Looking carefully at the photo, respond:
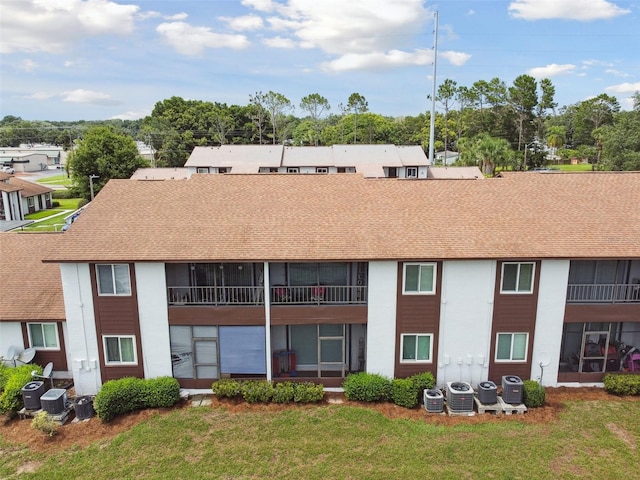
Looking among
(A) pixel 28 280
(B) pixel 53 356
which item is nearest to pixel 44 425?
(B) pixel 53 356

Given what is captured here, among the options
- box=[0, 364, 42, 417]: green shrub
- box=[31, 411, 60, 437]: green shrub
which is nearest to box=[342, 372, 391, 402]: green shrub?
box=[31, 411, 60, 437]: green shrub

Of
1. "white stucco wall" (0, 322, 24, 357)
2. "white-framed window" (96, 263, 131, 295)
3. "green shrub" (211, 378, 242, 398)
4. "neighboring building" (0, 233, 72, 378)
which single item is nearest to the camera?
"white-framed window" (96, 263, 131, 295)

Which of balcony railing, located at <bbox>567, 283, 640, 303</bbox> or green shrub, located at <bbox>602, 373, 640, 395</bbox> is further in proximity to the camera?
balcony railing, located at <bbox>567, 283, 640, 303</bbox>

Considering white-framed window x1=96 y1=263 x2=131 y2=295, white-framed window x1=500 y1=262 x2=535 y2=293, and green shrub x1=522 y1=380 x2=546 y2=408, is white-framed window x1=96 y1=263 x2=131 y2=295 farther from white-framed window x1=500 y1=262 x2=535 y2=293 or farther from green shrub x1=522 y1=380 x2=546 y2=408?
green shrub x1=522 y1=380 x2=546 y2=408

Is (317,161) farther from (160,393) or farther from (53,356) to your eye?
(160,393)

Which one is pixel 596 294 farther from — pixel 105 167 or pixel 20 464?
pixel 105 167

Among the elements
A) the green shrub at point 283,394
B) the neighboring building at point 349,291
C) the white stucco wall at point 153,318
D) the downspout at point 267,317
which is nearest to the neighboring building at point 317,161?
the neighboring building at point 349,291
